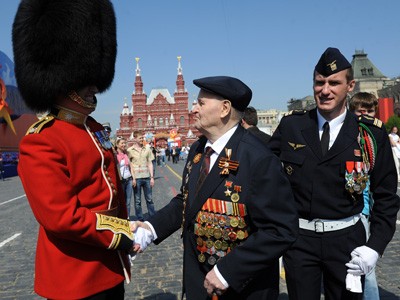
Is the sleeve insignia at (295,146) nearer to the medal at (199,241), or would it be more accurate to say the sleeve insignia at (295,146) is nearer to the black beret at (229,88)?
the black beret at (229,88)

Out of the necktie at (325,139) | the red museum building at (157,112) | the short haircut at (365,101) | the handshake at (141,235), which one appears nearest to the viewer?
the handshake at (141,235)

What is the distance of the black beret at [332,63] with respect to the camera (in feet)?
8.39

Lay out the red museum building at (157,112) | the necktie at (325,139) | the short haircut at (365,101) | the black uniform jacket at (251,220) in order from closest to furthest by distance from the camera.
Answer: the black uniform jacket at (251,220)
the necktie at (325,139)
the short haircut at (365,101)
the red museum building at (157,112)

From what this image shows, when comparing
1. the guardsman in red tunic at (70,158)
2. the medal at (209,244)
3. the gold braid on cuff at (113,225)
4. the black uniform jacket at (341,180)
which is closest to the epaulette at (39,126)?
the guardsman in red tunic at (70,158)

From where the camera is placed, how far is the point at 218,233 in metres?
2.17

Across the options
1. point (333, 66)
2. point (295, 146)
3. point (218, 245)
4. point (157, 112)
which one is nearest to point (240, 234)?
point (218, 245)

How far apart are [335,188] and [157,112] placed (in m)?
88.5

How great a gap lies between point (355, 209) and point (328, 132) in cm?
54

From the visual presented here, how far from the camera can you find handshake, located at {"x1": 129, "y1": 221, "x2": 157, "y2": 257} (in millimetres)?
2365

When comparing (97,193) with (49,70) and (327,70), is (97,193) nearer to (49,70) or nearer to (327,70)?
(49,70)

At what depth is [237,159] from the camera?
2.21 metres

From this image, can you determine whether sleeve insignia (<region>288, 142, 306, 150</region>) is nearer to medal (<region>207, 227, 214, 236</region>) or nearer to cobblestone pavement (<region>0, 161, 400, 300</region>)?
medal (<region>207, 227, 214, 236</region>)

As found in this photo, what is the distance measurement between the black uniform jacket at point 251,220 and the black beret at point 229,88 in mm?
189

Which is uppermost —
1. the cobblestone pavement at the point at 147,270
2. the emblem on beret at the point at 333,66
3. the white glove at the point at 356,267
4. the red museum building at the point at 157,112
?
the red museum building at the point at 157,112
